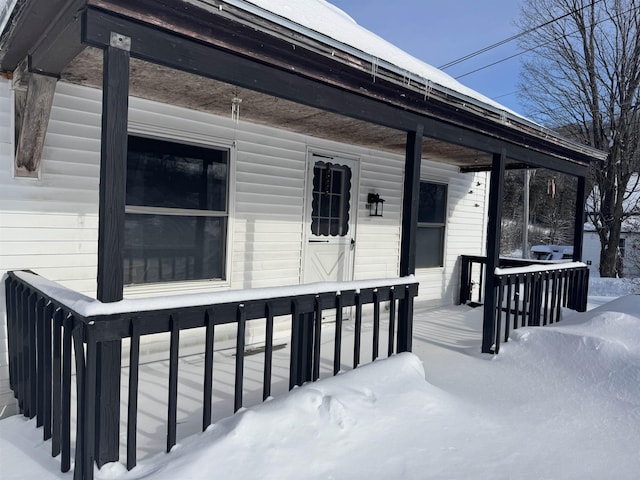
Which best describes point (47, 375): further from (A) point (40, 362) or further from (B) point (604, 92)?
(B) point (604, 92)

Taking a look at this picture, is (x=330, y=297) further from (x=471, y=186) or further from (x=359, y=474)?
(x=471, y=186)

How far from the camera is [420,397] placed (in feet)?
9.92

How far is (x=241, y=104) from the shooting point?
388 centimetres

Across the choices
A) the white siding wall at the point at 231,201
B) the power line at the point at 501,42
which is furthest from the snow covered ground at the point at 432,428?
the power line at the point at 501,42

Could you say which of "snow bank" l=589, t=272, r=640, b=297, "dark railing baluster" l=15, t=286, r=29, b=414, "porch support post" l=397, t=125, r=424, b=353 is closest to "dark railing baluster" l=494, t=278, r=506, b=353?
"porch support post" l=397, t=125, r=424, b=353

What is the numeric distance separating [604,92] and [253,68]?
49.3 ft

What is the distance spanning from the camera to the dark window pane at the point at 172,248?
3.91 m

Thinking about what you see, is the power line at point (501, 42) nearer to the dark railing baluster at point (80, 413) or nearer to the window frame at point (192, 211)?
the window frame at point (192, 211)

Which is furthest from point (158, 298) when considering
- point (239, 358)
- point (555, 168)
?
point (555, 168)

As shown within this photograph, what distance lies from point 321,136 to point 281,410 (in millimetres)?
3428

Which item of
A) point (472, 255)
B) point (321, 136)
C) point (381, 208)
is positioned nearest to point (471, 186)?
point (472, 255)

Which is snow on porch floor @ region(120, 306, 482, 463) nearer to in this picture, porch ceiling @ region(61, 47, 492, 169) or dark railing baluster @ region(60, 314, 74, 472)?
dark railing baluster @ region(60, 314, 74, 472)

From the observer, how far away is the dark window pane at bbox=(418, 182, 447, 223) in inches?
271

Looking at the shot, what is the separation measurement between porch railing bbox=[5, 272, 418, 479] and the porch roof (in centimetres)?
125
